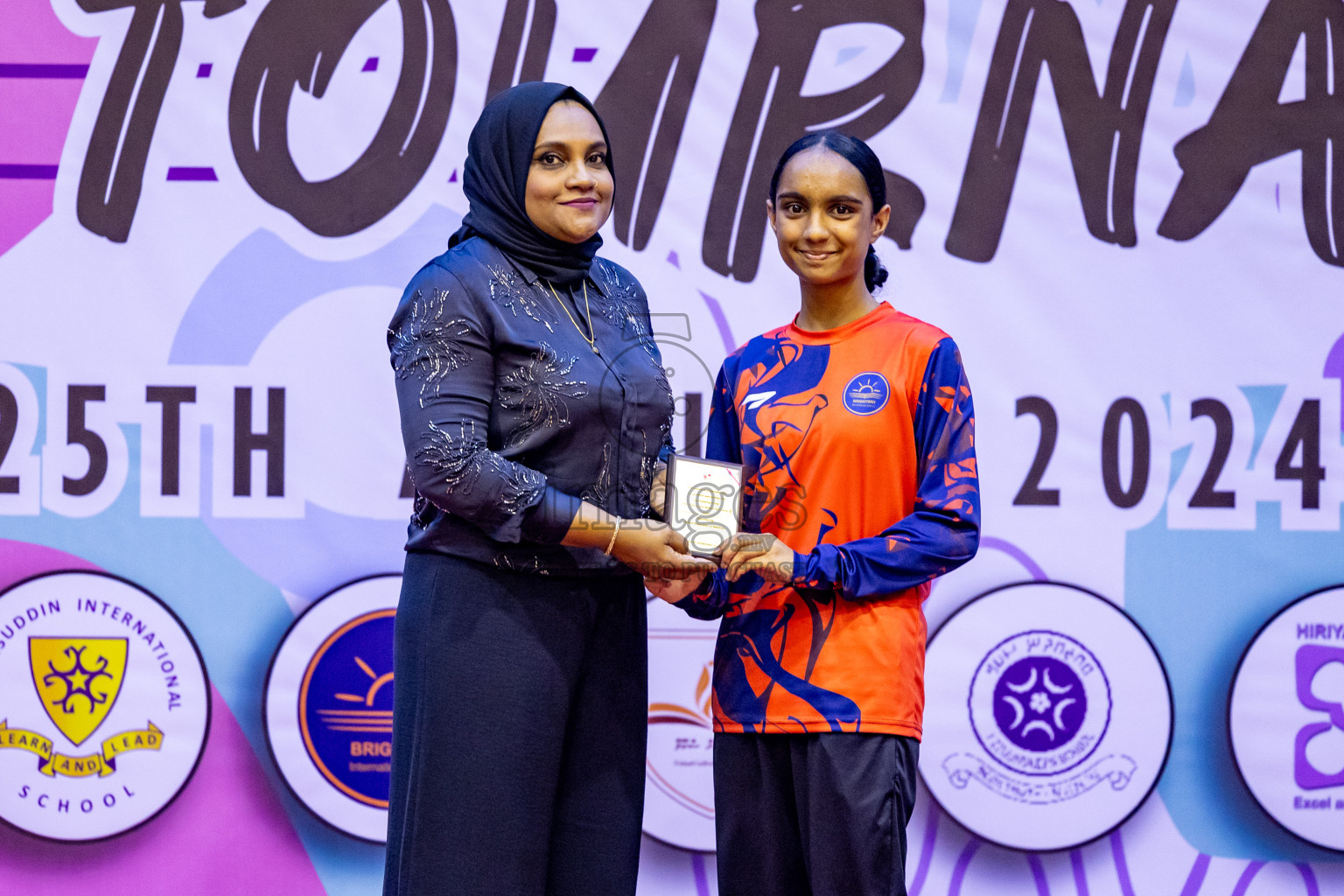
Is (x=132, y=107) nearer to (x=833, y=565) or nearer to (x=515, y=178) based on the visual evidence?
(x=515, y=178)

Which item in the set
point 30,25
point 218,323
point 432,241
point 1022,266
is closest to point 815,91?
point 1022,266

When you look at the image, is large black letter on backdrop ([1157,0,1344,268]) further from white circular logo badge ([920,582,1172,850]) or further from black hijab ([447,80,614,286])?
A: black hijab ([447,80,614,286])

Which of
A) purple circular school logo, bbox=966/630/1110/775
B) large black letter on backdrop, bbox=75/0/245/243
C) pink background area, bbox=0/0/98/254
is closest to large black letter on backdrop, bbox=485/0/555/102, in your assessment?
large black letter on backdrop, bbox=75/0/245/243

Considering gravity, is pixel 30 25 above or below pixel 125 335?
above

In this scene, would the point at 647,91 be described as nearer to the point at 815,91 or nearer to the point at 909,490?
the point at 815,91

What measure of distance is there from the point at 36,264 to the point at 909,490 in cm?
205

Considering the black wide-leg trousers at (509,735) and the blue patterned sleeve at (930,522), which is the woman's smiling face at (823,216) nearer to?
the blue patterned sleeve at (930,522)

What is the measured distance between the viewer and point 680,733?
2490 millimetres

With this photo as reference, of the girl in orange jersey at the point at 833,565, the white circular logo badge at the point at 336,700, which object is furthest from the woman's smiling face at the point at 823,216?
the white circular logo badge at the point at 336,700

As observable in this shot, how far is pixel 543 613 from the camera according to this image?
1541 millimetres

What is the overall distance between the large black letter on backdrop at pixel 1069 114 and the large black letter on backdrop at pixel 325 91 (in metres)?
1.19

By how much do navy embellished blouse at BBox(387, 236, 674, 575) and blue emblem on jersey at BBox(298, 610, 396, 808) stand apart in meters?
0.97

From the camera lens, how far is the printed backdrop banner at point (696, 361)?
2.46m

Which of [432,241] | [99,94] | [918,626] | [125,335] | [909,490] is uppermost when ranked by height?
[99,94]
